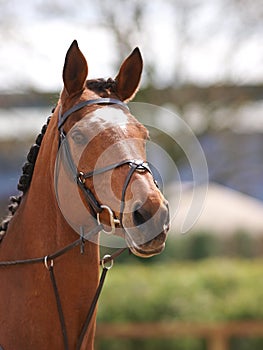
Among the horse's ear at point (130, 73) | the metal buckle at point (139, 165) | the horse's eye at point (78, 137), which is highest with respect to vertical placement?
the horse's ear at point (130, 73)

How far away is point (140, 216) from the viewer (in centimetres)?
366

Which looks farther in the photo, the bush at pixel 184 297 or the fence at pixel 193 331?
the bush at pixel 184 297

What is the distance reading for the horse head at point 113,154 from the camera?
3.67 metres

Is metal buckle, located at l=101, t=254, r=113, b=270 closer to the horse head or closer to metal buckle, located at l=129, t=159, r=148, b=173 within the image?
the horse head

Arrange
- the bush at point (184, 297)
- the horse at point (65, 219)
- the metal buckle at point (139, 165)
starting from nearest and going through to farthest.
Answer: the metal buckle at point (139, 165) < the horse at point (65, 219) < the bush at point (184, 297)

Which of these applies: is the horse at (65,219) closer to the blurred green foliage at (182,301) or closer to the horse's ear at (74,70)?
the horse's ear at (74,70)

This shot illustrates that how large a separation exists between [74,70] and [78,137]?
34 centimetres

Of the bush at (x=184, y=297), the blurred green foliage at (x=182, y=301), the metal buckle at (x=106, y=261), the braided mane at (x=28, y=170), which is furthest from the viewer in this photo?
the bush at (x=184, y=297)

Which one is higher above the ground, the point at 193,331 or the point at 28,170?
the point at 28,170

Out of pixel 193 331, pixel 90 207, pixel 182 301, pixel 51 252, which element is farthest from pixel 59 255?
pixel 182 301

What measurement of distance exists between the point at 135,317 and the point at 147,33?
248 inches

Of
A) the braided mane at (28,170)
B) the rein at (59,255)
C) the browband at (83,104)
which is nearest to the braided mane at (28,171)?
the braided mane at (28,170)

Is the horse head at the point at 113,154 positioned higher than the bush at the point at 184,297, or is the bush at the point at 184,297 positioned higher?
the horse head at the point at 113,154

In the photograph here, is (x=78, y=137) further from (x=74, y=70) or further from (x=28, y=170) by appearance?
(x=28, y=170)
